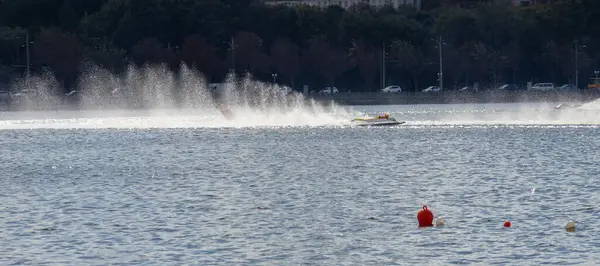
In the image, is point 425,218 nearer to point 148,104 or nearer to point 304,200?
point 304,200

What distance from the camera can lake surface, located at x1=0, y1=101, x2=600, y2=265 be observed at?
130 feet

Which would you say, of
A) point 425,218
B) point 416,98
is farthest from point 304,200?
point 416,98

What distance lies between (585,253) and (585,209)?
8.66 metres

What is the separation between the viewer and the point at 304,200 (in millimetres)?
52906

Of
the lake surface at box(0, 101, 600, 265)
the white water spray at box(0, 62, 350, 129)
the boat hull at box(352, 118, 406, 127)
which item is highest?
the white water spray at box(0, 62, 350, 129)

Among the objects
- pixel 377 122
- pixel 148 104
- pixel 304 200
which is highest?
pixel 148 104

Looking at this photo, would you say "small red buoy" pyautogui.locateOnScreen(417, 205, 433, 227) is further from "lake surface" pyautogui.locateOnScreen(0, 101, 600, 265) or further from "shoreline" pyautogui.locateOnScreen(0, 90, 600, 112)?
"shoreline" pyautogui.locateOnScreen(0, 90, 600, 112)

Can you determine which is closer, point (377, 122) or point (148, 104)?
point (377, 122)

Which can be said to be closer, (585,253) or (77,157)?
(585,253)

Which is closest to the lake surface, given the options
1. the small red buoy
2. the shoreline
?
the small red buoy

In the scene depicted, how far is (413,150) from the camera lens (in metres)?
84.6

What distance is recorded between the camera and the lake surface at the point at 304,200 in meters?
39.6

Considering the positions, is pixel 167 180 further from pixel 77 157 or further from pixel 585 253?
pixel 585 253

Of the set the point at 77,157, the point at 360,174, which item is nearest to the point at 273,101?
the point at 77,157
